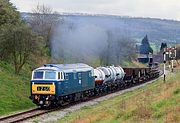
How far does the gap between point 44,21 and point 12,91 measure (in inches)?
1248

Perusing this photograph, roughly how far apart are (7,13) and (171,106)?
123ft

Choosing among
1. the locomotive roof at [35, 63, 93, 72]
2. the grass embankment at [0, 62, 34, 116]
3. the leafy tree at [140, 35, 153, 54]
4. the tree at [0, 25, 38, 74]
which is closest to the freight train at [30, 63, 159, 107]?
the locomotive roof at [35, 63, 93, 72]

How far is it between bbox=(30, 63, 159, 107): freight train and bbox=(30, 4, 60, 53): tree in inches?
659

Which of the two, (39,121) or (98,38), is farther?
(98,38)

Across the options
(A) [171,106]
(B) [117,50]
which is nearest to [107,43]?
(B) [117,50]

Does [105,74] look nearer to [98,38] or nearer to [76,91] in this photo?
[76,91]

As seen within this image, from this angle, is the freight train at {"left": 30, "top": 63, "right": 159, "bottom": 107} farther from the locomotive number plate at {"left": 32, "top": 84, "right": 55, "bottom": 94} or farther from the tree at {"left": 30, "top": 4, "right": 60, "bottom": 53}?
the tree at {"left": 30, "top": 4, "right": 60, "bottom": 53}

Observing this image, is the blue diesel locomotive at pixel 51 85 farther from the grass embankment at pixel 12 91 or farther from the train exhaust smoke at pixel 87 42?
the train exhaust smoke at pixel 87 42

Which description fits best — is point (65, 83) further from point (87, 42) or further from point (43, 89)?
point (87, 42)

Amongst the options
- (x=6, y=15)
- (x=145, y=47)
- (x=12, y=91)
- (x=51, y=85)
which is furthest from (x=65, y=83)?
(x=145, y=47)

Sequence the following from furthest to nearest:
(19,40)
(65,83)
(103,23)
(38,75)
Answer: (103,23) < (19,40) < (65,83) < (38,75)

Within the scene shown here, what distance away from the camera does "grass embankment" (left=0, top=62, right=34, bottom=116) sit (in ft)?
109

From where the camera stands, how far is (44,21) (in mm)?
67688

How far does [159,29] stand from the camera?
137m
